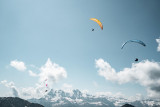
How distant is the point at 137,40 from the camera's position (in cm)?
3931

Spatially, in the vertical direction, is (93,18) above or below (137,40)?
above

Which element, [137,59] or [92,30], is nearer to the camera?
[137,59]

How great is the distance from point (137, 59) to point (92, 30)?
1553 cm

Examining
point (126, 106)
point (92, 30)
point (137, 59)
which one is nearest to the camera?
point (137, 59)

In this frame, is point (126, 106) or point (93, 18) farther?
point (126, 106)

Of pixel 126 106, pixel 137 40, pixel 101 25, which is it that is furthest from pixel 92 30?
pixel 126 106

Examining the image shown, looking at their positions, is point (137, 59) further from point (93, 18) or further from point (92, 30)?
point (93, 18)

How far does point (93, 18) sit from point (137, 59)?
1920 centimetres

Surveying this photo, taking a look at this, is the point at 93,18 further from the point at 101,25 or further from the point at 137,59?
the point at 137,59

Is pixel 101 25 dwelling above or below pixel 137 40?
above

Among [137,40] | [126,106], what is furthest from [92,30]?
[126,106]

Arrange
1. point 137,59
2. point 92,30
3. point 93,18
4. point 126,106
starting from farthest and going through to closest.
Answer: point 126,106 < point 93,18 < point 92,30 < point 137,59

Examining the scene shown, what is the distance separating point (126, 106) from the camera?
178500 mm

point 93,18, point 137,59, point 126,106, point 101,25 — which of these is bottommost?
point 126,106
